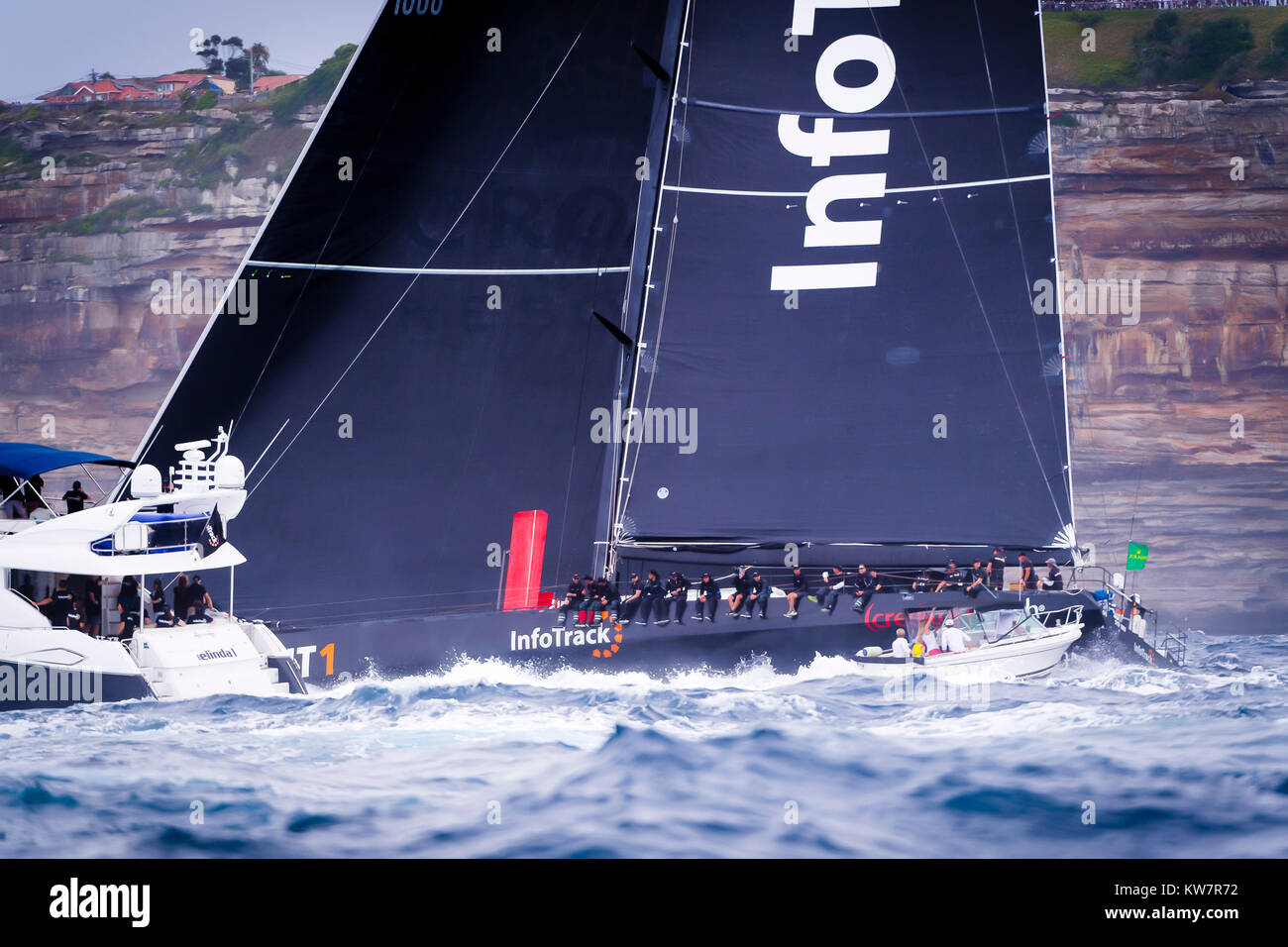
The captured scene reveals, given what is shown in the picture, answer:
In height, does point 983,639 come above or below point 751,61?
below

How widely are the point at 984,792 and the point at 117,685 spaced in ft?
24.9

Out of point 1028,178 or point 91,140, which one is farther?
point 91,140

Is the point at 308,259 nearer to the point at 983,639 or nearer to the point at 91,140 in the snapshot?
the point at 983,639

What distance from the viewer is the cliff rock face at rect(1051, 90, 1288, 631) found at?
1502 inches

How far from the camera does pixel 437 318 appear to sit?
51.3ft

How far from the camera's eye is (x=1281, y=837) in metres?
9.40

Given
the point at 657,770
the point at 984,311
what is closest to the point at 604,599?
the point at 657,770

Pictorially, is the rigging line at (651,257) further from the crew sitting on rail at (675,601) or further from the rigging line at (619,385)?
the crew sitting on rail at (675,601)

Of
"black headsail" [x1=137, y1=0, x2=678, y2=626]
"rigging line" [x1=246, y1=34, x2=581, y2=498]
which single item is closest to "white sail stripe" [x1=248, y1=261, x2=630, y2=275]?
"black headsail" [x1=137, y1=0, x2=678, y2=626]

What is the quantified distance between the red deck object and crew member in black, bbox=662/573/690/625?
1.65m

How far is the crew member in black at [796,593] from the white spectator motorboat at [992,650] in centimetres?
84

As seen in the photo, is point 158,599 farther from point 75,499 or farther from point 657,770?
point 657,770

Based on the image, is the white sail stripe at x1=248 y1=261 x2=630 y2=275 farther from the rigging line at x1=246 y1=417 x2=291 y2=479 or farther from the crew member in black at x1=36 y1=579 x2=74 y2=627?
the crew member in black at x1=36 y1=579 x2=74 y2=627

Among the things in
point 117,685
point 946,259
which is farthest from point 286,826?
point 946,259
